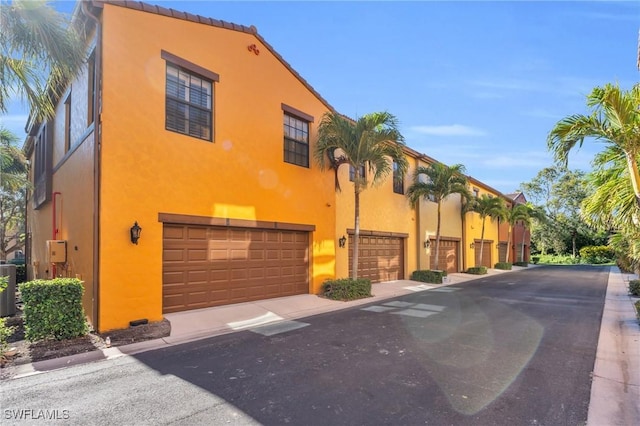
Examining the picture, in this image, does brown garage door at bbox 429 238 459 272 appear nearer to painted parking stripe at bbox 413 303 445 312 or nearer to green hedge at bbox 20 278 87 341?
painted parking stripe at bbox 413 303 445 312

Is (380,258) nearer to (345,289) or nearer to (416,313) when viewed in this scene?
(345,289)

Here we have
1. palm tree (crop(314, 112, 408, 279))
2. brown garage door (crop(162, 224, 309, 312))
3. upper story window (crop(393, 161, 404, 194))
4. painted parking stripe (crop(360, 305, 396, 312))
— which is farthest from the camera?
upper story window (crop(393, 161, 404, 194))

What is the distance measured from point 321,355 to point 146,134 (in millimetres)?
6186

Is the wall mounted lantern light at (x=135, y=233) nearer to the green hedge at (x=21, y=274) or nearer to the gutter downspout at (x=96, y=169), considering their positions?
the gutter downspout at (x=96, y=169)

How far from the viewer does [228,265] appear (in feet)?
32.3

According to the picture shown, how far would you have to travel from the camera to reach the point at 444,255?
2278 cm

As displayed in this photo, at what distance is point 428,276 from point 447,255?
5997 millimetres

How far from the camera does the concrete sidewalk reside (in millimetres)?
3963

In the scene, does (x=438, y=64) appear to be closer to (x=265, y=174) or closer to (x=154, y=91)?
(x=265, y=174)

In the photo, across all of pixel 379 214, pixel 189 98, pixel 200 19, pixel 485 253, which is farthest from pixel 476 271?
pixel 200 19

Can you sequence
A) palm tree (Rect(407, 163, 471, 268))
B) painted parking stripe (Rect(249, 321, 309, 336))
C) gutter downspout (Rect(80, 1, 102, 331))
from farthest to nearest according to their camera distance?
palm tree (Rect(407, 163, 471, 268)) < painted parking stripe (Rect(249, 321, 309, 336)) < gutter downspout (Rect(80, 1, 102, 331))

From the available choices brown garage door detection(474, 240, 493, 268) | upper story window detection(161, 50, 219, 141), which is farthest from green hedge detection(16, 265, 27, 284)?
brown garage door detection(474, 240, 493, 268)

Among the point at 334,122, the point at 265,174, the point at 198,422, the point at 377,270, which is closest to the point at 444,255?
the point at 377,270

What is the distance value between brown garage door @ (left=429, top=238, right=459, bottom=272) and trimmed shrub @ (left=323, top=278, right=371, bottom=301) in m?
9.55
